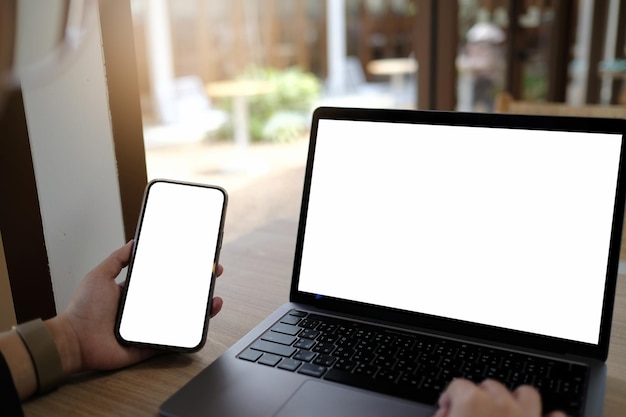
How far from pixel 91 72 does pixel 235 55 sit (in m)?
6.80

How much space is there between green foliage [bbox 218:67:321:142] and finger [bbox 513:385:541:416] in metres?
6.00

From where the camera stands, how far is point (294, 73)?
276 inches

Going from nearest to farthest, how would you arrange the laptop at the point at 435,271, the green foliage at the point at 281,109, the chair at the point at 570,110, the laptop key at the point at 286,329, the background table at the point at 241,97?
the laptop at the point at 435,271, the laptop key at the point at 286,329, the chair at the point at 570,110, the background table at the point at 241,97, the green foliage at the point at 281,109

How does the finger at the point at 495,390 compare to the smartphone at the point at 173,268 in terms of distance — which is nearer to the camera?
the finger at the point at 495,390

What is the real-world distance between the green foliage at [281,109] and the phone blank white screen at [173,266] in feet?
18.8

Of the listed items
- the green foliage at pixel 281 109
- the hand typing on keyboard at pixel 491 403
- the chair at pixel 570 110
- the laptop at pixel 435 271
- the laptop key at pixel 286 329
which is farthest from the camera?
the green foliage at pixel 281 109

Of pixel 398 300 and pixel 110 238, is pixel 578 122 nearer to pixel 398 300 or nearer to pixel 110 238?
pixel 398 300

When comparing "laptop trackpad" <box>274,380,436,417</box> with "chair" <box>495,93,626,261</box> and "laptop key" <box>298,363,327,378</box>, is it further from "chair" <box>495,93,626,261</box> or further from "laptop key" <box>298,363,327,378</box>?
"chair" <box>495,93,626,261</box>

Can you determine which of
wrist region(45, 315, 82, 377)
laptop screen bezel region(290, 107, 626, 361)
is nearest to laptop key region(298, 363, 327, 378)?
laptop screen bezel region(290, 107, 626, 361)

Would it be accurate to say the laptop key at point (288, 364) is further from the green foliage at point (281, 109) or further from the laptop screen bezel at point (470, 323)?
the green foliage at point (281, 109)

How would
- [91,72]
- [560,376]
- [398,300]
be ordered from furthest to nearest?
[91,72]
[398,300]
[560,376]

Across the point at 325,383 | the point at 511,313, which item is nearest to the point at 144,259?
the point at 325,383

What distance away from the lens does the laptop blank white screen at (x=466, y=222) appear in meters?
0.60

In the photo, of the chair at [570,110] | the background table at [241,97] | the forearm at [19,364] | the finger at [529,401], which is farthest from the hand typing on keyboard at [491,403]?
the background table at [241,97]
